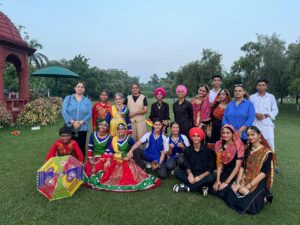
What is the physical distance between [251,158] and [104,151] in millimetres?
2402

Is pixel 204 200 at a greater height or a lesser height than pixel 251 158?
lesser

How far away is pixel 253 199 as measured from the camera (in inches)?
134

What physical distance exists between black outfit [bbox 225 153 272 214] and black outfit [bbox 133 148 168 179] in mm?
1282

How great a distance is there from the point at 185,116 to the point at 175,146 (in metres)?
0.61

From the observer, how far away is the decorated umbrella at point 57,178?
3588 millimetres

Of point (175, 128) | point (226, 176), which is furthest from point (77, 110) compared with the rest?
point (226, 176)

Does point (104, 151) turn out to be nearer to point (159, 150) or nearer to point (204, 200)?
point (159, 150)

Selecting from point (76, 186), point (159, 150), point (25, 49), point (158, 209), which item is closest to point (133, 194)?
point (158, 209)

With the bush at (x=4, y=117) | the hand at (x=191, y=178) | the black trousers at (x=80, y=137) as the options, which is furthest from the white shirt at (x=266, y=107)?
the bush at (x=4, y=117)

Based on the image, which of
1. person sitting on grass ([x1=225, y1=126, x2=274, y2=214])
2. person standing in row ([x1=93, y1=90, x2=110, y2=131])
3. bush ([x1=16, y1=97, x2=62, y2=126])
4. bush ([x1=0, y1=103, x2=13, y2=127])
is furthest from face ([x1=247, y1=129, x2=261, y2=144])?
bush ([x1=16, y1=97, x2=62, y2=126])

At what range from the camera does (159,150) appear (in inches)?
192

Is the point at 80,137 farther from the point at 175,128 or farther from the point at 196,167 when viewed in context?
the point at 196,167

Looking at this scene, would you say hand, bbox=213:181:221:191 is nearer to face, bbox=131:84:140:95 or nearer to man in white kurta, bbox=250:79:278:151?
man in white kurta, bbox=250:79:278:151

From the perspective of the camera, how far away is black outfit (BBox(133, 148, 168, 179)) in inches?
→ 183
